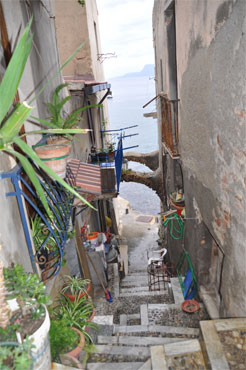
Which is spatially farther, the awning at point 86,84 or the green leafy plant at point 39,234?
the awning at point 86,84

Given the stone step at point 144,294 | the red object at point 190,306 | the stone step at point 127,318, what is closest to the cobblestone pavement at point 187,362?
the red object at point 190,306

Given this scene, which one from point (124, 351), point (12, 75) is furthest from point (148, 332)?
point (12, 75)

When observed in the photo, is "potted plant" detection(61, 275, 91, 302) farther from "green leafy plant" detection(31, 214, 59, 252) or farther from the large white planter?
the large white planter

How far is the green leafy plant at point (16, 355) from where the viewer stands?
223 centimetres

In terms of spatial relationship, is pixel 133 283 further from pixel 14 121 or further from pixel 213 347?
pixel 14 121

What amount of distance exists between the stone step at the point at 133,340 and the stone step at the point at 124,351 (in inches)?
7.0

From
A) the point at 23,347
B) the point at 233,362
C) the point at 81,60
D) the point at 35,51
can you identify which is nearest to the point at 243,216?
the point at 233,362

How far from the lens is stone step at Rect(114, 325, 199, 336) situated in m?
5.62

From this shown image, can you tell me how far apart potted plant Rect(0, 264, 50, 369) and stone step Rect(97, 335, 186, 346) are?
2.91 metres

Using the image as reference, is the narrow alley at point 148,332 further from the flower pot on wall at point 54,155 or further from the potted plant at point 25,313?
the flower pot on wall at point 54,155

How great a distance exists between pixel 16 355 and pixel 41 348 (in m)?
0.34

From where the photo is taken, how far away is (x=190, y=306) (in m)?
6.54

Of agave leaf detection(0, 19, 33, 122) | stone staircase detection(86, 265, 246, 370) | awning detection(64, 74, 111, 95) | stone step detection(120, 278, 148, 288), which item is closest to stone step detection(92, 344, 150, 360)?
stone staircase detection(86, 265, 246, 370)

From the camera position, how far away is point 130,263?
615 inches
